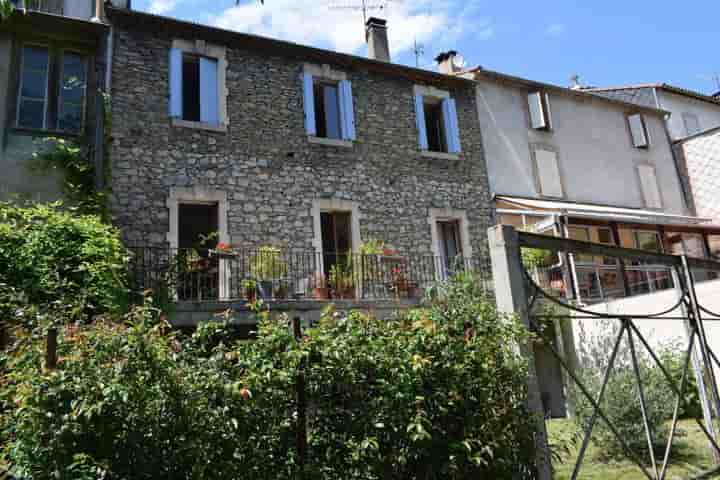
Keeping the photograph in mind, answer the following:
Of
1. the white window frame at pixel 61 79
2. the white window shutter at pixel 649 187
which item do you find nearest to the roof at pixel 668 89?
the white window shutter at pixel 649 187

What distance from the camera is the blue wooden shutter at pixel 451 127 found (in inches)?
573

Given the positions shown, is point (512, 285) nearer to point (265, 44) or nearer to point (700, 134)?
point (265, 44)

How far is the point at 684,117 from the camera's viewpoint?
2023cm

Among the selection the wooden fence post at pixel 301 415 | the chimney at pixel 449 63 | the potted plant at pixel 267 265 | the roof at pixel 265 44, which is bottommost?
the wooden fence post at pixel 301 415

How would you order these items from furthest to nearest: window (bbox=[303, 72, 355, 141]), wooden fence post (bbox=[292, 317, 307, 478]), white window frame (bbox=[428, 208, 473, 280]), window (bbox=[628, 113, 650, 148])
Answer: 1. window (bbox=[628, 113, 650, 148])
2. white window frame (bbox=[428, 208, 473, 280])
3. window (bbox=[303, 72, 355, 141])
4. wooden fence post (bbox=[292, 317, 307, 478])

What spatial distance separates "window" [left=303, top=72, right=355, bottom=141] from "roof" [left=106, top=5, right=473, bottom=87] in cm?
56

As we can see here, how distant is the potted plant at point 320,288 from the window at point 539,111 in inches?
349

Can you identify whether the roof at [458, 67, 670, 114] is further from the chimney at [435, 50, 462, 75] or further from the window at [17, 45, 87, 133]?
the window at [17, 45, 87, 133]

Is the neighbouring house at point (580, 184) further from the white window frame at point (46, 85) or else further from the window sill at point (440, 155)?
the white window frame at point (46, 85)

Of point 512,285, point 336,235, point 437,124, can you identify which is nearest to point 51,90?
point 336,235

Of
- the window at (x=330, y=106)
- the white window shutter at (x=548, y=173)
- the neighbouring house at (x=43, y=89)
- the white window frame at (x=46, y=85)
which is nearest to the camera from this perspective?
the neighbouring house at (x=43, y=89)

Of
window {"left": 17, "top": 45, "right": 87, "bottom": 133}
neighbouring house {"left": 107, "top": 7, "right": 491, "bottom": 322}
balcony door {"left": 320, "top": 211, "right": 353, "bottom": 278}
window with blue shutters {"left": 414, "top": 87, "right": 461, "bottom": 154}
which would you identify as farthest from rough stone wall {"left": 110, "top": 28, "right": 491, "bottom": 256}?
window {"left": 17, "top": 45, "right": 87, "bottom": 133}

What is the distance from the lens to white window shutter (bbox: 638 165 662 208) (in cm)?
1783

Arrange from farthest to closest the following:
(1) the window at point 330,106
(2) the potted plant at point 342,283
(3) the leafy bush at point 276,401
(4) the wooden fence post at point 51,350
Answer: (1) the window at point 330,106
(2) the potted plant at point 342,283
(4) the wooden fence post at point 51,350
(3) the leafy bush at point 276,401
